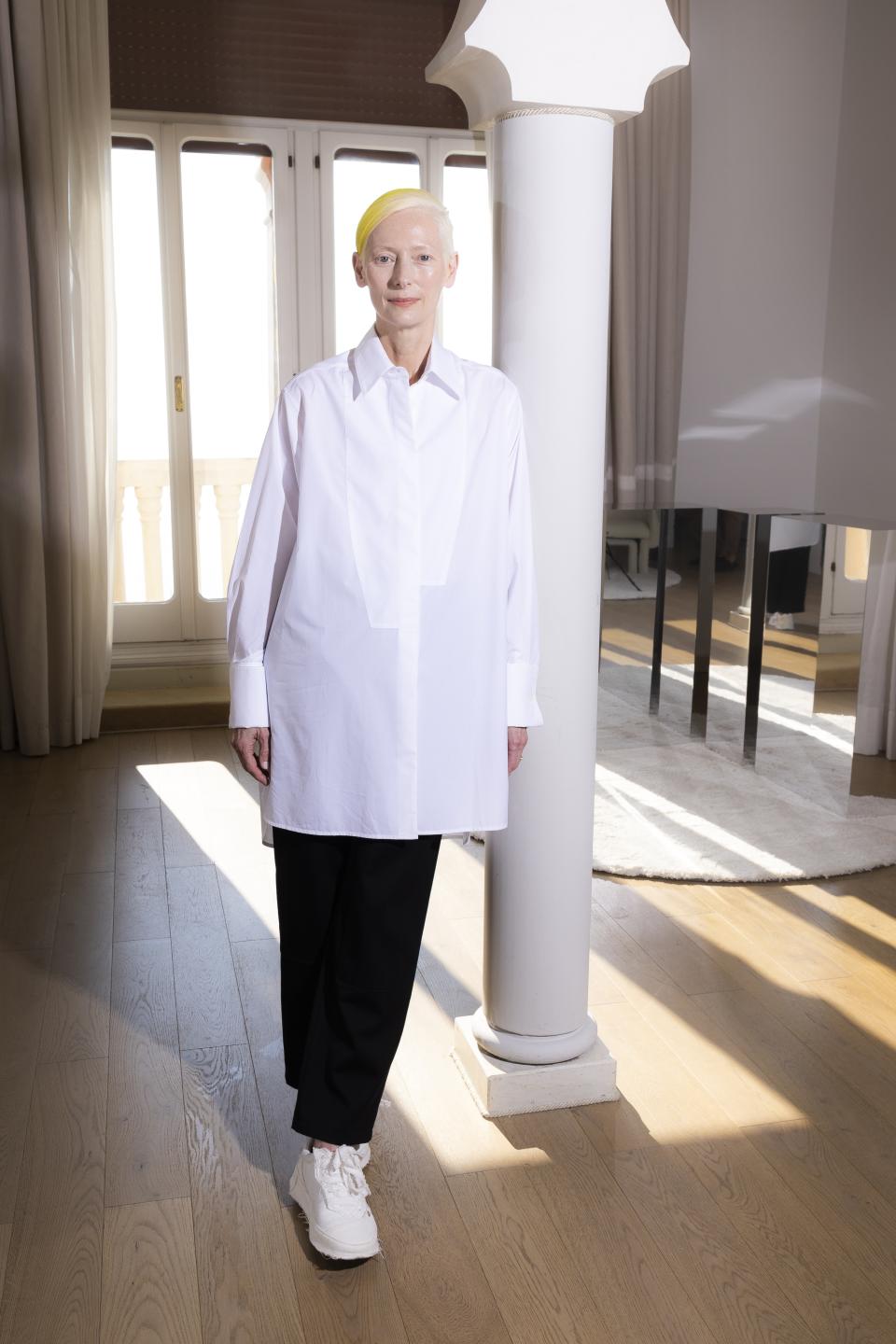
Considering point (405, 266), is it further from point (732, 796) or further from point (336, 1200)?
point (732, 796)

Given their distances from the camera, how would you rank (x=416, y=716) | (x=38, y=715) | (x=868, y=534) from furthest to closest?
1. (x=38, y=715)
2. (x=868, y=534)
3. (x=416, y=716)

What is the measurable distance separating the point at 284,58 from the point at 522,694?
3644mm

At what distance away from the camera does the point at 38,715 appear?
4262 millimetres

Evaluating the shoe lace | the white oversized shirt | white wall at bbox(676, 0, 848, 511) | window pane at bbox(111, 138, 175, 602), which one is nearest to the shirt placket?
the white oversized shirt

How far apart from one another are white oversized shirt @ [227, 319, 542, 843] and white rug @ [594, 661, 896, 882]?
161 centimetres

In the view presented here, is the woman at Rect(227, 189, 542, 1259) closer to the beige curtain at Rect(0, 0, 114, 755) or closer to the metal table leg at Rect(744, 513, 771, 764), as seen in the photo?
the metal table leg at Rect(744, 513, 771, 764)

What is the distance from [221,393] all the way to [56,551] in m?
1.04

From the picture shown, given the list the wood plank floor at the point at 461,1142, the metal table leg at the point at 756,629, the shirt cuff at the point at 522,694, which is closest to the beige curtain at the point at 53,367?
the wood plank floor at the point at 461,1142

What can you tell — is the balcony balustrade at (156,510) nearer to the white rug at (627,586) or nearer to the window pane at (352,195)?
the window pane at (352,195)

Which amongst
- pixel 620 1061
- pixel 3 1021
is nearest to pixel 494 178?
pixel 620 1061

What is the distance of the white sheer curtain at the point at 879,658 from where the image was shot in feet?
11.5

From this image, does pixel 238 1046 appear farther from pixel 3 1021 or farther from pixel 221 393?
pixel 221 393

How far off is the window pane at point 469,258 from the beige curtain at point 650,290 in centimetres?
58

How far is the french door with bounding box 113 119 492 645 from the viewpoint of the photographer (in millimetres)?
4680
